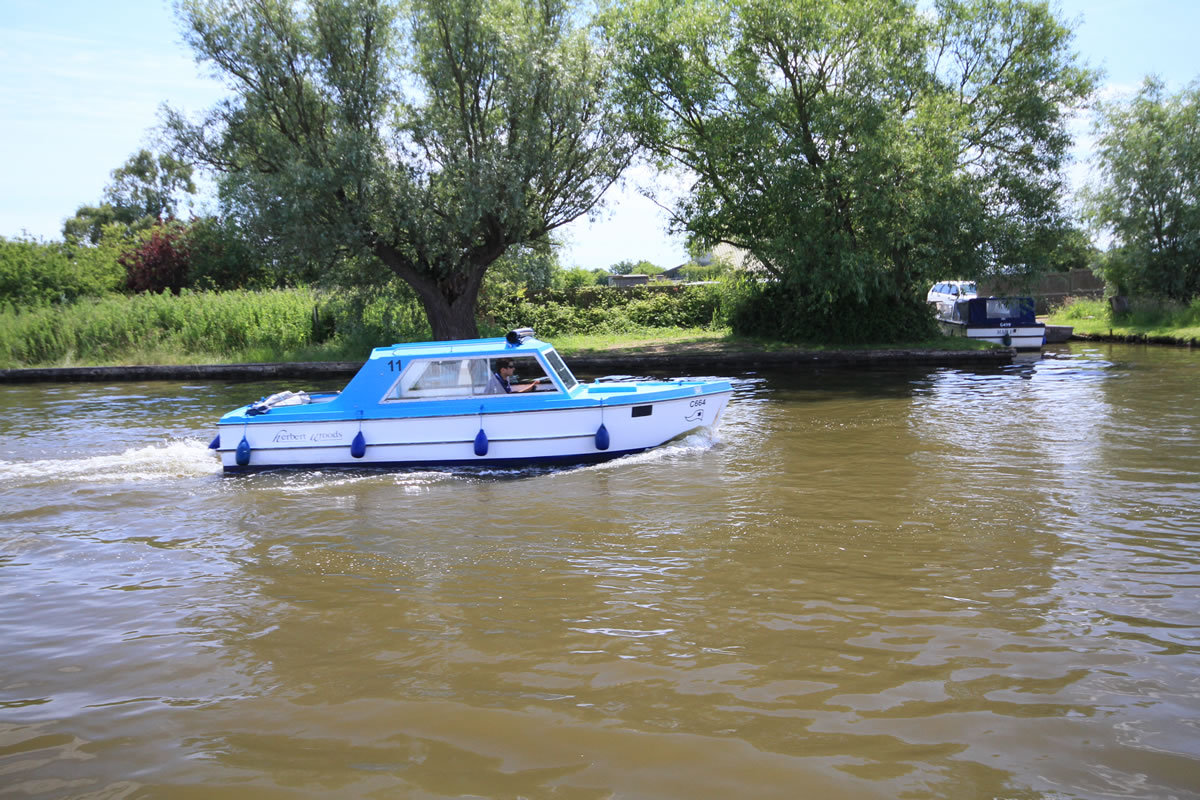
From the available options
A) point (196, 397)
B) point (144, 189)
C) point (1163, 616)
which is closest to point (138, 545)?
point (1163, 616)

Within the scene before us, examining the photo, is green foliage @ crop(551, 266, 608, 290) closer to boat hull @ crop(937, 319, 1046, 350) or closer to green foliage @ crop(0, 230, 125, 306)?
boat hull @ crop(937, 319, 1046, 350)

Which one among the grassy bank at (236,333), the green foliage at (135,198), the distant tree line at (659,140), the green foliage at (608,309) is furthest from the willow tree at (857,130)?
the green foliage at (135,198)

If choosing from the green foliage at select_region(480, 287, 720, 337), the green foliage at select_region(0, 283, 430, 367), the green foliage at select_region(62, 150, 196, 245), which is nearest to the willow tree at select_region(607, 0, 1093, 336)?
the green foliage at select_region(480, 287, 720, 337)

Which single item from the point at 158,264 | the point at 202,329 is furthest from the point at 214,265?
the point at 202,329

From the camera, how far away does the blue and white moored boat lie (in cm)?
1112

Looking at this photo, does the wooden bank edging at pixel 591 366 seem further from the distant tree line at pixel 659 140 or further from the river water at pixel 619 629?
the river water at pixel 619 629

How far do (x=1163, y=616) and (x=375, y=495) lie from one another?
7.73 m

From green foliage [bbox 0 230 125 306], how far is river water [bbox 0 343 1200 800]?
23.4 metres

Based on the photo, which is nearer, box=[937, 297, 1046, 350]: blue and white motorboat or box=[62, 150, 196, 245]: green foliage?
box=[937, 297, 1046, 350]: blue and white motorboat

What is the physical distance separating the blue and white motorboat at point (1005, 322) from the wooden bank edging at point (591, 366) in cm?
298

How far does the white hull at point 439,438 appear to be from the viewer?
11133mm

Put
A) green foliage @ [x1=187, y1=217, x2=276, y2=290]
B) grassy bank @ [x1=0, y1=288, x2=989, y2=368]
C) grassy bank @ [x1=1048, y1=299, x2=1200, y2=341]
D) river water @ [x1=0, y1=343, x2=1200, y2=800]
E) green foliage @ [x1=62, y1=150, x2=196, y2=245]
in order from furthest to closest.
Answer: green foliage @ [x1=62, y1=150, x2=196, y2=245], green foliage @ [x1=187, y1=217, x2=276, y2=290], grassy bank @ [x1=1048, y1=299, x2=1200, y2=341], grassy bank @ [x1=0, y1=288, x2=989, y2=368], river water @ [x1=0, y1=343, x2=1200, y2=800]

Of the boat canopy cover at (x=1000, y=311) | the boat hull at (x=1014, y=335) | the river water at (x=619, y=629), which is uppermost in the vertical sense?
the boat canopy cover at (x=1000, y=311)

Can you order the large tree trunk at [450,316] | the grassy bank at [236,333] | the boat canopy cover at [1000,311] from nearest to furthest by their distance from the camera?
the large tree trunk at [450,316], the boat canopy cover at [1000,311], the grassy bank at [236,333]
